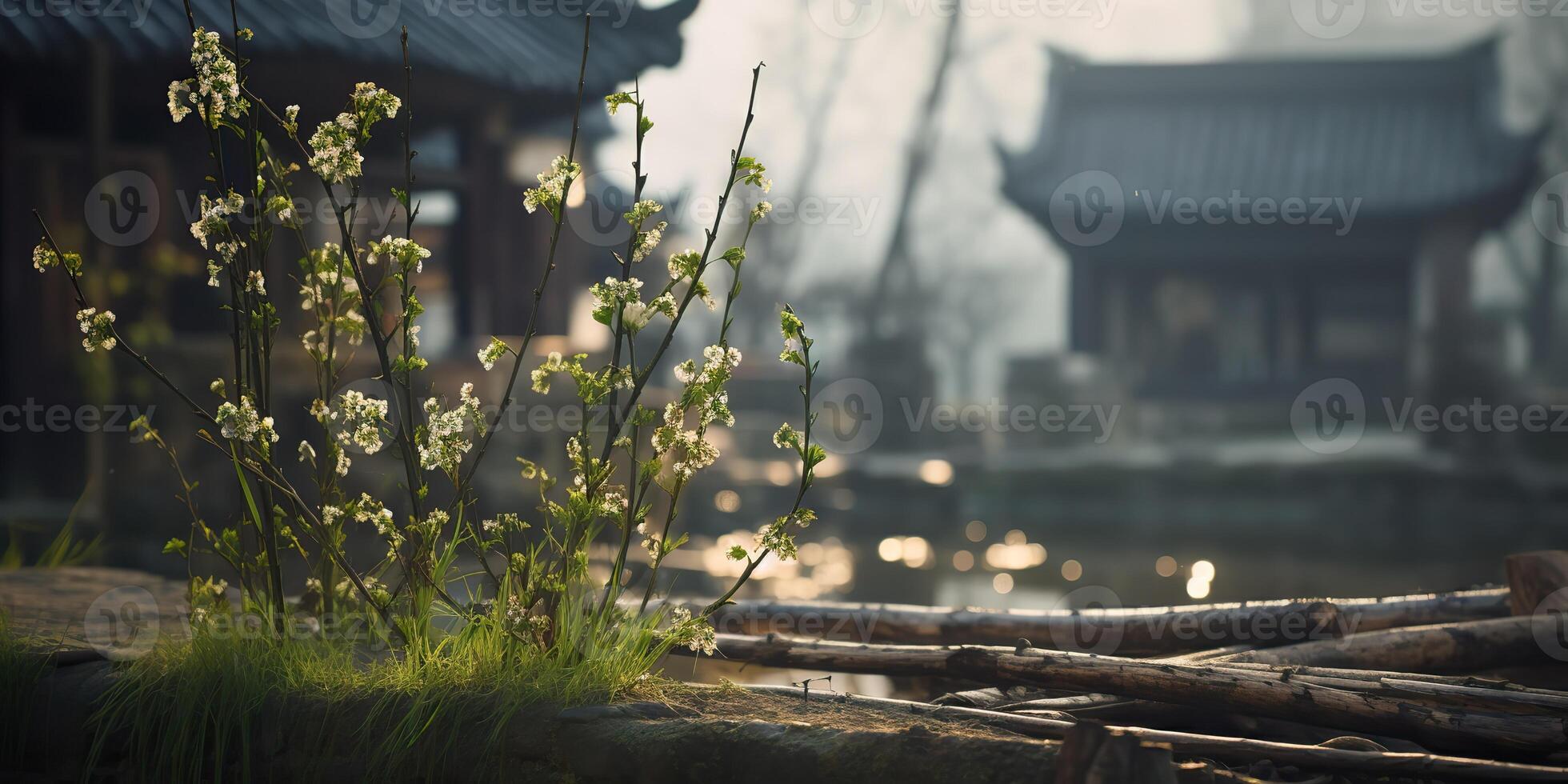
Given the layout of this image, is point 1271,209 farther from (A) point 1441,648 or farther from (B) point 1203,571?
(A) point 1441,648

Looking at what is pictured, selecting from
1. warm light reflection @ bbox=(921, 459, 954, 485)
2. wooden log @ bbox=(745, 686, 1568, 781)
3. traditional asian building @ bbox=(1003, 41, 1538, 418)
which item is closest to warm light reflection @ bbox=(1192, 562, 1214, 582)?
warm light reflection @ bbox=(921, 459, 954, 485)

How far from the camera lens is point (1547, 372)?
2006 centimetres

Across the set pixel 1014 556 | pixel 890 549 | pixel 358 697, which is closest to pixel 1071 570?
pixel 1014 556

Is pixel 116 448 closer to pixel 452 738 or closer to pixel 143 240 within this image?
pixel 143 240

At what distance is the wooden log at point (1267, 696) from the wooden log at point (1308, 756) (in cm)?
19

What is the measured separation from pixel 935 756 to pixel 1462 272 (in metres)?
15.6

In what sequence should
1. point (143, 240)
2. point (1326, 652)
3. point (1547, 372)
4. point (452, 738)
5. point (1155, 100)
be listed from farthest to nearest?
point (1547, 372)
point (1155, 100)
point (143, 240)
point (1326, 652)
point (452, 738)

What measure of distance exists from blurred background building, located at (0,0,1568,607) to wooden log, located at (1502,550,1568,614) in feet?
14.5

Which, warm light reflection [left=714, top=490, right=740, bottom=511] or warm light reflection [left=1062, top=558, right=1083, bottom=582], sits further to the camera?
warm light reflection [left=714, top=490, right=740, bottom=511]

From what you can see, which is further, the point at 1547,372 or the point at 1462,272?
the point at 1547,372

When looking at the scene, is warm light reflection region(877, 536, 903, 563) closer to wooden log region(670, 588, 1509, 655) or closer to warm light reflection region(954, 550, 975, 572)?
warm light reflection region(954, 550, 975, 572)

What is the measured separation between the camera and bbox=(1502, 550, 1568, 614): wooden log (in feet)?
10.9

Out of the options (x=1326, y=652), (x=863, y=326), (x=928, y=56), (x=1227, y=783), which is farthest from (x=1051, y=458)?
(x=1227, y=783)

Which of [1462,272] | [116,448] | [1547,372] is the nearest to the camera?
[116,448]
